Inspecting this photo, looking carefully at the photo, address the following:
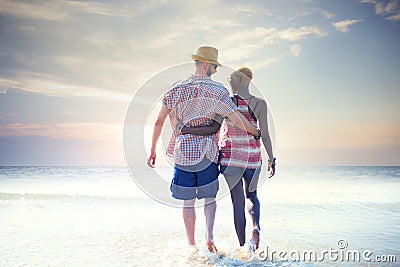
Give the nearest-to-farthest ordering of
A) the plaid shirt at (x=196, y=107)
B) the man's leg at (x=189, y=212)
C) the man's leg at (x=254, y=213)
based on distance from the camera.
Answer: the plaid shirt at (x=196, y=107), the man's leg at (x=189, y=212), the man's leg at (x=254, y=213)

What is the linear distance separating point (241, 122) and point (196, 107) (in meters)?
0.41

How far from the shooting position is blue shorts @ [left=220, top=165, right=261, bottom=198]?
3191 mm

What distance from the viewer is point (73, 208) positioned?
6.39 m

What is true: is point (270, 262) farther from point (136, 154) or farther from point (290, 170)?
point (290, 170)

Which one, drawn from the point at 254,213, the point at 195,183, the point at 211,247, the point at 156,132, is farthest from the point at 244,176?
the point at 156,132

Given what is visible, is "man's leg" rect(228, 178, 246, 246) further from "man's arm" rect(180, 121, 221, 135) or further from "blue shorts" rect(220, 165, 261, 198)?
"man's arm" rect(180, 121, 221, 135)

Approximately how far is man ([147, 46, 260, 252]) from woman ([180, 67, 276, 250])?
113 millimetres

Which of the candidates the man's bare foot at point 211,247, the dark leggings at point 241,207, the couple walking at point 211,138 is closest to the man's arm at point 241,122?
the couple walking at point 211,138

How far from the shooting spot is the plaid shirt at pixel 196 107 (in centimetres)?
304

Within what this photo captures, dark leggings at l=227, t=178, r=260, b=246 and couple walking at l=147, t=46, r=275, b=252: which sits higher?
couple walking at l=147, t=46, r=275, b=252

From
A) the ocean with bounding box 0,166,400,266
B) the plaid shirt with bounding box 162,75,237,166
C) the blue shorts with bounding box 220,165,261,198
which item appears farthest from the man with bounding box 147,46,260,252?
the ocean with bounding box 0,166,400,266

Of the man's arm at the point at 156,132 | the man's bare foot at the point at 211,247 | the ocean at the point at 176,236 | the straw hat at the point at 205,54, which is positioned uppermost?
the straw hat at the point at 205,54

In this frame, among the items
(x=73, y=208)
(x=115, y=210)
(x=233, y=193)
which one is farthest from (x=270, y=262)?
(x=73, y=208)

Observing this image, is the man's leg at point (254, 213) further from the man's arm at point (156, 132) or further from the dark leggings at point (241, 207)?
the man's arm at point (156, 132)
